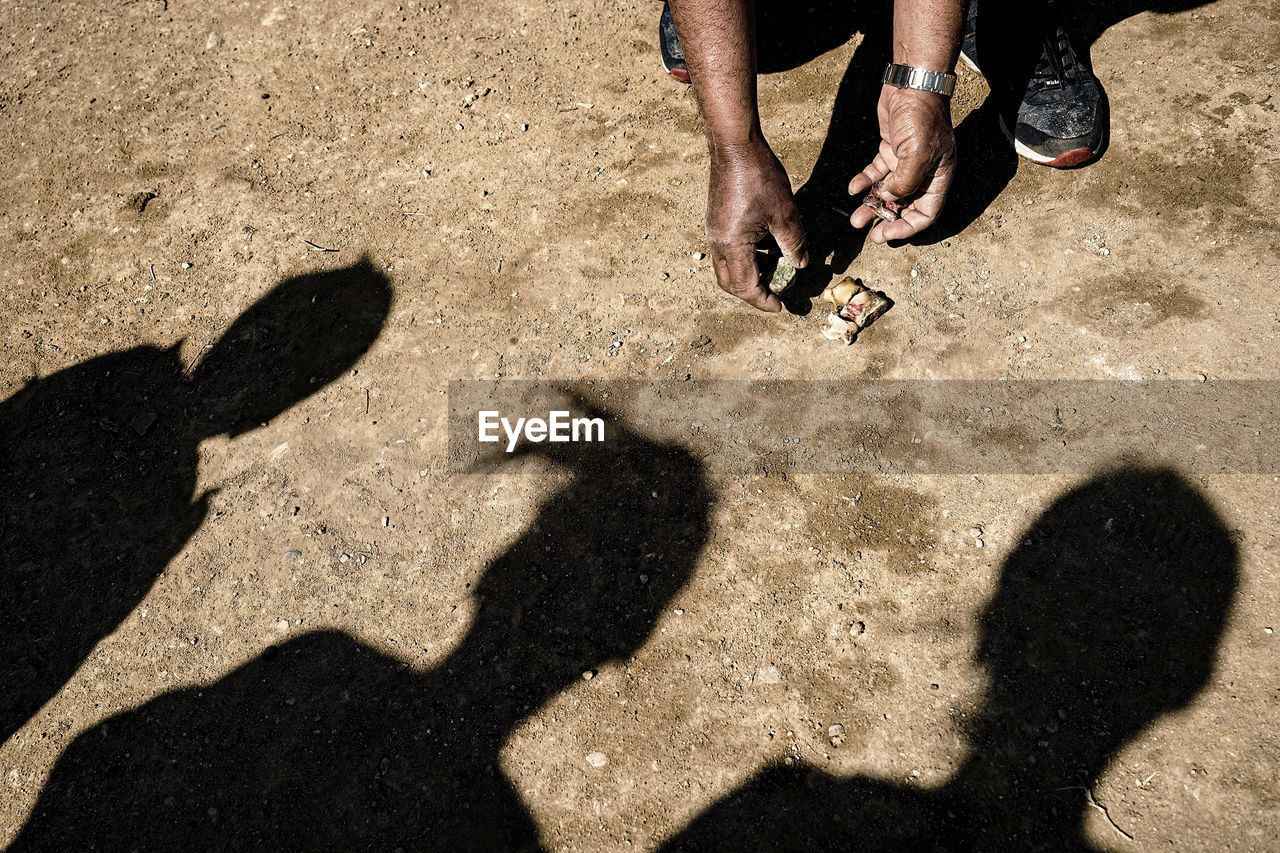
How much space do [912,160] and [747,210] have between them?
610 millimetres

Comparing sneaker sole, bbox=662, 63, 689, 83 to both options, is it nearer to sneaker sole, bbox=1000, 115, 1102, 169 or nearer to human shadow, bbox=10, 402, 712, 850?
sneaker sole, bbox=1000, 115, 1102, 169

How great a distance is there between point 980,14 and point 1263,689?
9.16 feet

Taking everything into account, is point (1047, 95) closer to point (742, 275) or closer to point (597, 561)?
point (742, 275)

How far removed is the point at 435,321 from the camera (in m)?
3.09

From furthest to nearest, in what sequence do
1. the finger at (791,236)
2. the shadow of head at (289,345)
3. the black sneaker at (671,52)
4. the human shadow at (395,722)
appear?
the black sneaker at (671,52)
the shadow of head at (289,345)
the finger at (791,236)
the human shadow at (395,722)

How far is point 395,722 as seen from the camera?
2480 mm

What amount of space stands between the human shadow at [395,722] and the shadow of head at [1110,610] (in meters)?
1.07

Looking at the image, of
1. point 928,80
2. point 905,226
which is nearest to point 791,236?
point 905,226

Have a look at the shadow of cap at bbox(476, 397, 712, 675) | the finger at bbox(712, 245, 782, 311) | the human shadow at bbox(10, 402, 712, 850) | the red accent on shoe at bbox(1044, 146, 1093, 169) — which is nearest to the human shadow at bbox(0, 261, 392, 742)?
the human shadow at bbox(10, 402, 712, 850)

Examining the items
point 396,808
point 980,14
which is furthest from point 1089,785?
point 980,14

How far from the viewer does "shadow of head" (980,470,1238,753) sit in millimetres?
2221

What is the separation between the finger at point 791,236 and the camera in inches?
98.3

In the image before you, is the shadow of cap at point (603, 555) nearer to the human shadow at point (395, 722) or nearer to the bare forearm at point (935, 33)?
the human shadow at point (395, 722)

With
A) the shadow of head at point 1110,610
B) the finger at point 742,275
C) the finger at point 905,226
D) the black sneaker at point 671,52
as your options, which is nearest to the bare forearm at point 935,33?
the finger at point 905,226
